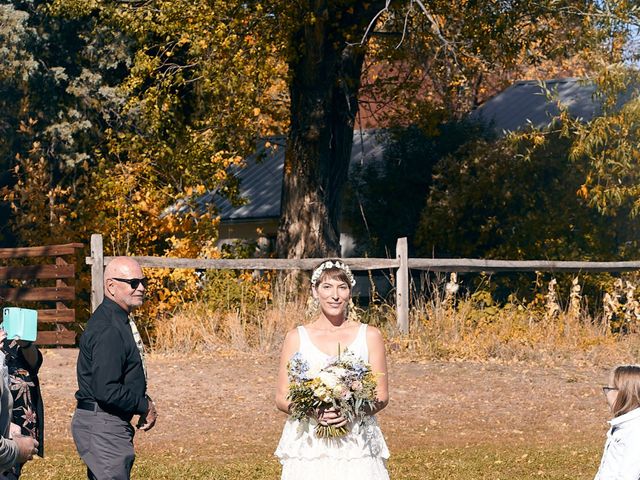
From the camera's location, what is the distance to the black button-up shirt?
7074mm

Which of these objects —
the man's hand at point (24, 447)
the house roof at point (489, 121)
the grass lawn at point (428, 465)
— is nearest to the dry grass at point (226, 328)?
the grass lawn at point (428, 465)

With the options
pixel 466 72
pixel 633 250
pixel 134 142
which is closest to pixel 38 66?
pixel 134 142

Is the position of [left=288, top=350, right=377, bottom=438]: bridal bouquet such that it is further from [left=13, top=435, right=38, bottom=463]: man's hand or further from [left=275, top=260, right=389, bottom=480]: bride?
[left=13, top=435, right=38, bottom=463]: man's hand

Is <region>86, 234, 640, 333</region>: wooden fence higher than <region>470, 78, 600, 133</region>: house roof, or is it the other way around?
<region>470, 78, 600, 133</region>: house roof

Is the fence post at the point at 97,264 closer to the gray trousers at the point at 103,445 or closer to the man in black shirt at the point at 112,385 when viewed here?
the man in black shirt at the point at 112,385

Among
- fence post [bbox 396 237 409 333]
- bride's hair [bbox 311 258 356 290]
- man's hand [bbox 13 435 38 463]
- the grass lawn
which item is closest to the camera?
man's hand [bbox 13 435 38 463]

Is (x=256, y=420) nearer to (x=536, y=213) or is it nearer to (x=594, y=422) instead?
(x=594, y=422)

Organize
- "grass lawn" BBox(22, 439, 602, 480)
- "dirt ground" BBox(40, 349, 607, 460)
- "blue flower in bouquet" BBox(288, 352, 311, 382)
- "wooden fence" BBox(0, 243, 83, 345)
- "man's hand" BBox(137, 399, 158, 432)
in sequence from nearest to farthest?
"blue flower in bouquet" BBox(288, 352, 311, 382) → "man's hand" BBox(137, 399, 158, 432) → "grass lawn" BBox(22, 439, 602, 480) → "dirt ground" BBox(40, 349, 607, 460) → "wooden fence" BBox(0, 243, 83, 345)

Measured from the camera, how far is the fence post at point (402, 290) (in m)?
18.9

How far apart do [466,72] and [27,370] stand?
643 inches

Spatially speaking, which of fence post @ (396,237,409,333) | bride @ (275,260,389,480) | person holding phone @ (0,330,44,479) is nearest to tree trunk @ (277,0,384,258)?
fence post @ (396,237,409,333)

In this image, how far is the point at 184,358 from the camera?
738 inches

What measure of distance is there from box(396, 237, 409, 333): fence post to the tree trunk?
3.27 m

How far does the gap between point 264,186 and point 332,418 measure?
1259 inches
